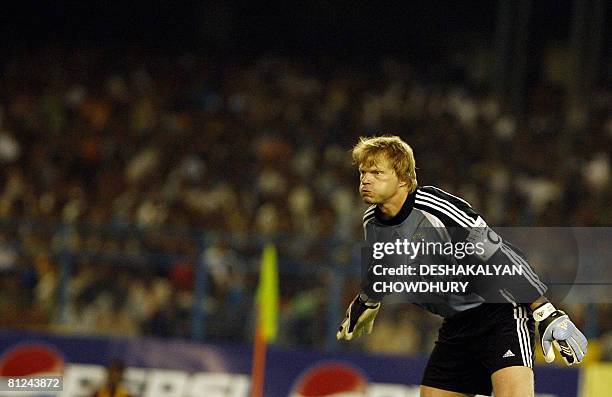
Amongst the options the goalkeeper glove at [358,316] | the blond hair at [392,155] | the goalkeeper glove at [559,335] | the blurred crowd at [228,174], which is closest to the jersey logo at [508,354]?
the goalkeeper glove at [559,335]

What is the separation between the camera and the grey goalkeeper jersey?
264 inches

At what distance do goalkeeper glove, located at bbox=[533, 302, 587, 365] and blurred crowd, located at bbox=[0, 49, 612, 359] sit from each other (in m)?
5.82

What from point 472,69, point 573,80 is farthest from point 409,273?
point 472,69

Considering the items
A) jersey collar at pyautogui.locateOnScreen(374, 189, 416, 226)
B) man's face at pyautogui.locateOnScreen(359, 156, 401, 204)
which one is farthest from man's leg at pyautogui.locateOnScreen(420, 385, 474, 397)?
man's face at pyautogui.locateOnScreen(359, 156, 401, 204)

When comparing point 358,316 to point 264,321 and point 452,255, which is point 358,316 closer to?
point 452,255

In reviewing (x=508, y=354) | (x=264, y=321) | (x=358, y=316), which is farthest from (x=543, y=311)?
(x=264, y=321)

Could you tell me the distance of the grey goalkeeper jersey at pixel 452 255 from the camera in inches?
264

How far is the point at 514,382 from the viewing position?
668cm

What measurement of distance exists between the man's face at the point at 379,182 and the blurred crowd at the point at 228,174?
19.0 ft

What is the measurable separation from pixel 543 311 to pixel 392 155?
3.67 feet

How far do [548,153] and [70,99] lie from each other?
652cm

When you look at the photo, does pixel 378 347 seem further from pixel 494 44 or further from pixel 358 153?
pixel 494 44

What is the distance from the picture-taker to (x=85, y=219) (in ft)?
48.3

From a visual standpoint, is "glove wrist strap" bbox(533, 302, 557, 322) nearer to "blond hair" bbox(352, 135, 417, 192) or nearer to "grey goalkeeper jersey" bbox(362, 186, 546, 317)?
"grey goalkeeper jersey" bbox(362, 186, 546, 317)
